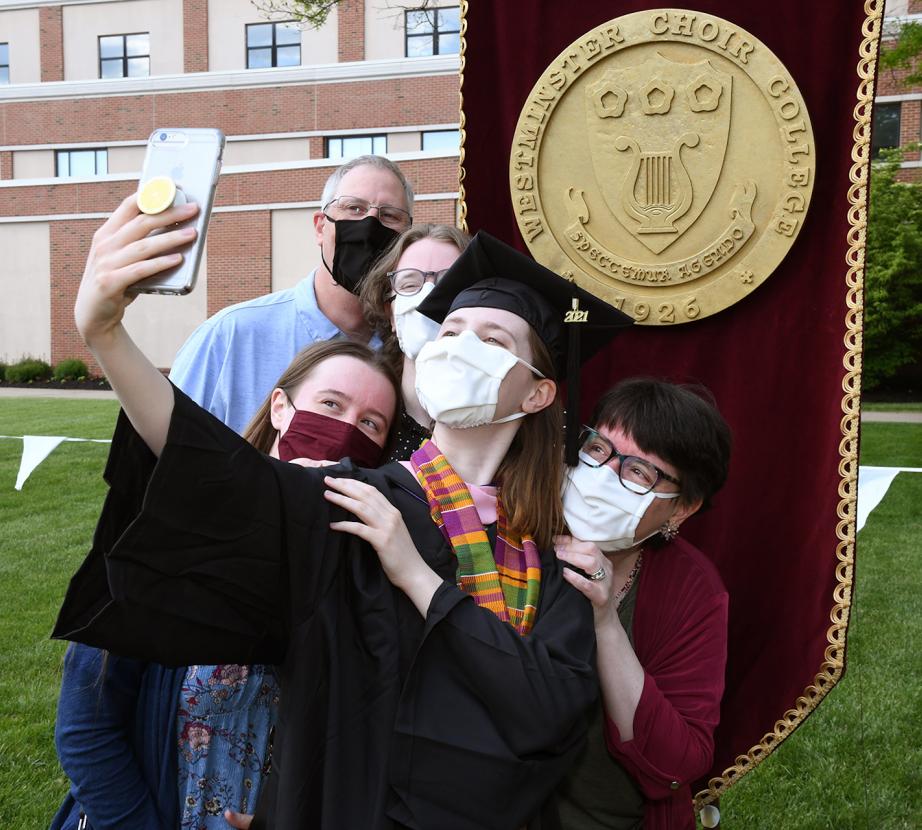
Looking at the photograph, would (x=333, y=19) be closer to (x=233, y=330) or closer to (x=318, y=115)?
(x=318, y=115)

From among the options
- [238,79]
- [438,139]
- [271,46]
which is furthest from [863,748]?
[271,46]

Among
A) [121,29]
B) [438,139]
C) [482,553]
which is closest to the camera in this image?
[482,553]

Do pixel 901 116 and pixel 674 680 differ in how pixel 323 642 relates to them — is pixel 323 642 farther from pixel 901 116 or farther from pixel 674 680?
pixel 901 116

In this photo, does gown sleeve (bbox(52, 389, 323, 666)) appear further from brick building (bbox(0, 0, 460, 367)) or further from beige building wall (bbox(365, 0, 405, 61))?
beige building wall (bbox(365, 0, 405, 61))

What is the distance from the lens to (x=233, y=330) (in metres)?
3.21

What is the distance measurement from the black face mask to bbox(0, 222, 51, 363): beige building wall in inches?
1057

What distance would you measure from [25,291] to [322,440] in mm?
28660

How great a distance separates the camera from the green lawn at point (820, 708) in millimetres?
4164

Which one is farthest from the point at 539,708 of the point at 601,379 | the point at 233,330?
the point at 233,330

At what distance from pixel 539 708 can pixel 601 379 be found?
4.78 feet

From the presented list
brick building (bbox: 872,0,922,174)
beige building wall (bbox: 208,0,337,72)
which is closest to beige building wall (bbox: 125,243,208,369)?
beige building wall (bbox: 208,0,337,72)

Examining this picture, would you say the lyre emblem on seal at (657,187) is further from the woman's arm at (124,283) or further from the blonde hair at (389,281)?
the woman's arm at (124,283)

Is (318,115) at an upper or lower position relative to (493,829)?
upper

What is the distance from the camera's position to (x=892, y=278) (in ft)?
63.3
